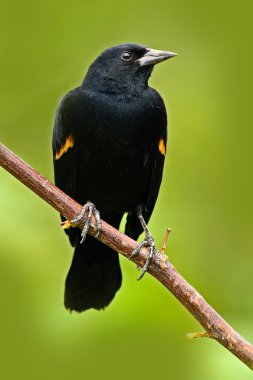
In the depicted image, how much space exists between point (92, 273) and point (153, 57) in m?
1.13

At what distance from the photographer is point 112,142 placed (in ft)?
10.8

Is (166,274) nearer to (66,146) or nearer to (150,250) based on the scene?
(150,250)

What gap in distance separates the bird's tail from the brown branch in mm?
731

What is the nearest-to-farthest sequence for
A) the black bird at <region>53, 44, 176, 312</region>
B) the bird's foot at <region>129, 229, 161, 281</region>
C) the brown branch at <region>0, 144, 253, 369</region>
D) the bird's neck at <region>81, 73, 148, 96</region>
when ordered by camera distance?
1. the brown branch at <region>0, 144, 253, 369</region>
2. the bird's foot at <region>129, 229, 161, 281</region>
3. the black bird at <region>53, 44, 176, 312</region>
4. the bird's neck at <region>81, 73, 148, 96</region>

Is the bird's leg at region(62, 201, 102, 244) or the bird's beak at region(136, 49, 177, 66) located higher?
the bird's beak at region(136, 49, 177, 66)

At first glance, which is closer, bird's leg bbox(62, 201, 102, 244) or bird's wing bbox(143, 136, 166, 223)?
bird's leg bbox(62, 201, 102, 244)

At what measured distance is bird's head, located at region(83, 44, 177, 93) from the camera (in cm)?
340

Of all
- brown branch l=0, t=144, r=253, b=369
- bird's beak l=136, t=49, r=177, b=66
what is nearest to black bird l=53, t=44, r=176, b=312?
bird's beak l=136, t=49, r=177, b=66

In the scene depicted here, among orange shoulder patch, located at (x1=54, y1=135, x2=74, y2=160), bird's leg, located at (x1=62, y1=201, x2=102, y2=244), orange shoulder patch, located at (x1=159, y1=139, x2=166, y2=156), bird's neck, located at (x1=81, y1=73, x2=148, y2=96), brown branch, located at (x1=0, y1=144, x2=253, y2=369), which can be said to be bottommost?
brown branch, located at (x1=0, y1=144, x2=253, y2=369)

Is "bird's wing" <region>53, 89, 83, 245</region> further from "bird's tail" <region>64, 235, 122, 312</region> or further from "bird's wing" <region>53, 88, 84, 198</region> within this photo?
"bird's tail" <region>64, 235, 122, 312</region>

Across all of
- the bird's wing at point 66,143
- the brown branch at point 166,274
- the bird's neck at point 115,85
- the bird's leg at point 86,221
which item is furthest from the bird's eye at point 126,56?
the brown branch at point 166,274

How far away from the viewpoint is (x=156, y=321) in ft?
8.43

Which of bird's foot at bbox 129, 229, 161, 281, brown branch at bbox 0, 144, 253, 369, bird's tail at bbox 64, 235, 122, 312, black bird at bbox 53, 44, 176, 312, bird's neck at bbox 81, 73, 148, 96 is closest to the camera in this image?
brown branch at bbox 0, 144, 253, 369

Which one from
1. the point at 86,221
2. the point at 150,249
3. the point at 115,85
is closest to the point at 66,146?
the point at 115,85
